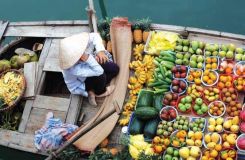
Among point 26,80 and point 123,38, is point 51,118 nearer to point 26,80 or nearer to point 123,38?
point 26,80

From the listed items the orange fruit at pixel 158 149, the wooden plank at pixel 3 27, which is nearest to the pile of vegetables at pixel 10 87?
the wooden plank at pixel 3 27

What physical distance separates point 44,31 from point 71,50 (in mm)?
1377

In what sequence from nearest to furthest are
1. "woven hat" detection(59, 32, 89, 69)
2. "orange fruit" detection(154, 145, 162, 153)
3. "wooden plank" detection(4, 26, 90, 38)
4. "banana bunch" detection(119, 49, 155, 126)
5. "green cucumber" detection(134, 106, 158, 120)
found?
"orange fruit" detection(154, 145, 162, 153)
"green cucumber" detection(134, 106, 158, 120)
"woven hat" detection(59, 32, 89, 69)
"banana bunch" detection(119, 49, 155, 126)
"wooden plank" detection(4, 26, 90, 38)

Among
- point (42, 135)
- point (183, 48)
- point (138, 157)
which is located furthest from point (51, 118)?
point (183, 48)

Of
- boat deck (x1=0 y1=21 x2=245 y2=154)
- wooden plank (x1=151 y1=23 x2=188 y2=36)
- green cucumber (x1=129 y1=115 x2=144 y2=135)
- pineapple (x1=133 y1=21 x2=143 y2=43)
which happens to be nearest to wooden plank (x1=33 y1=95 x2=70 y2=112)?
boat deck (x1=0 y1=21 x2=245 y2=154)

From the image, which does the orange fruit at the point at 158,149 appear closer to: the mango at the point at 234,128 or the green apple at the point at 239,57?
the mango at the point at 234,128

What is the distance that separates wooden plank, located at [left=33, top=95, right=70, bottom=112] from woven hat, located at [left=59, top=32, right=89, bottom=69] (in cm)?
65

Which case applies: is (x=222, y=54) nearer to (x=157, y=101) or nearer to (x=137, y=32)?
(x=157, y=101)

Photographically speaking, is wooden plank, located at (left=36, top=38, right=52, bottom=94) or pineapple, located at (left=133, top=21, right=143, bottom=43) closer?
pineapple, located at (left=133, top=21, right=143, bottom=43)

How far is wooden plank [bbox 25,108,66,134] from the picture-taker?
7.41 metres

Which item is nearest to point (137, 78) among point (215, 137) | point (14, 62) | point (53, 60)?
point (53, 60)

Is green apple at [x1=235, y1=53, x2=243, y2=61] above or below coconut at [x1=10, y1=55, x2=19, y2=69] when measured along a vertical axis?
above

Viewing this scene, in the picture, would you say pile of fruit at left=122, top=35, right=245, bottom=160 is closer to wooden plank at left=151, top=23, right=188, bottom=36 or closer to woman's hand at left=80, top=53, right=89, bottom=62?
wooden plank at left=151, top=23, right=188, bottom=36

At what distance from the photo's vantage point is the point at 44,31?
8188 millimetres
